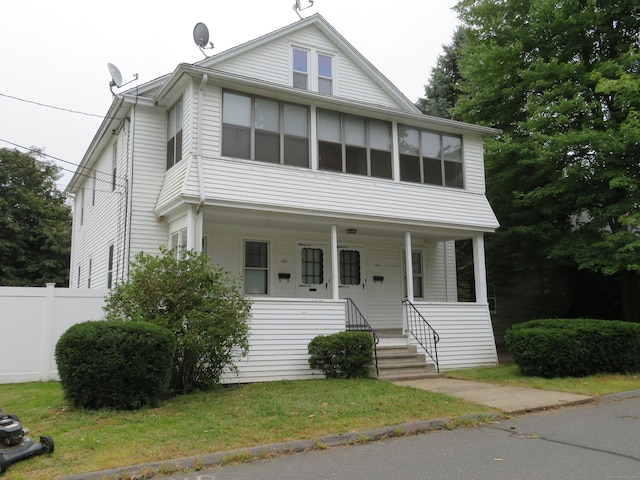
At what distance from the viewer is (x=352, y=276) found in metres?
14.7

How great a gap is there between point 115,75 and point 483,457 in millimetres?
12200

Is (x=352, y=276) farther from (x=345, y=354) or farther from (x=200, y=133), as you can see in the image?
(x=200, y=133)

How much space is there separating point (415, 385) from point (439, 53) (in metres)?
21.5

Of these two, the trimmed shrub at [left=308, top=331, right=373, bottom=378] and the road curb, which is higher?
the trimmed shrub at [left=308, top=331, right=373, bottom=378]

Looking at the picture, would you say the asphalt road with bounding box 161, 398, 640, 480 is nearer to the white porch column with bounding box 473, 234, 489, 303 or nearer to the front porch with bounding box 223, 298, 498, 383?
the front porch with bounding box 223, 298, 498, 383

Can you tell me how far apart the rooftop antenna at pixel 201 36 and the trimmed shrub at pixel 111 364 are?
28.6 ft

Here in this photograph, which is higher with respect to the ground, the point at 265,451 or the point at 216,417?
the point at 216,417

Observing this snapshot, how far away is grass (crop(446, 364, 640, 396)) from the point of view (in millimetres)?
9402

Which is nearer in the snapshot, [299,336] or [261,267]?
[299,336]

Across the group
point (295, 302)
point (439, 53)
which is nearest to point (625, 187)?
point (295, 302)


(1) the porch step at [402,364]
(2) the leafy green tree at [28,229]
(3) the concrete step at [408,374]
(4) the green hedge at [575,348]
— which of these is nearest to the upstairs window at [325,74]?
(1) the porch step at [402,364]

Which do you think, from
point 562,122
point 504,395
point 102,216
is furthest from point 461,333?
point 102,216

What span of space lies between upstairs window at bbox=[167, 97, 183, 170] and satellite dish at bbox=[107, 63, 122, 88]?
1632 mm

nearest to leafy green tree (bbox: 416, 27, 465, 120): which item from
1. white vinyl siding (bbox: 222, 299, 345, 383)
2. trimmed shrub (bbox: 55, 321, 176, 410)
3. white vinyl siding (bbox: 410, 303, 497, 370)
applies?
white vinyl siding (bbox: 410, 303, 497, 370)
